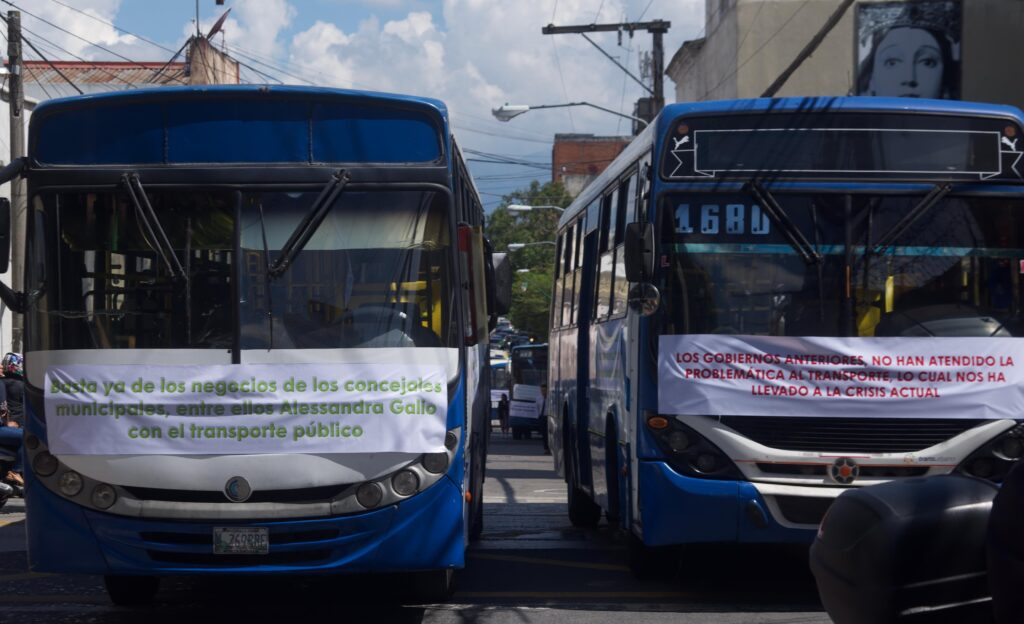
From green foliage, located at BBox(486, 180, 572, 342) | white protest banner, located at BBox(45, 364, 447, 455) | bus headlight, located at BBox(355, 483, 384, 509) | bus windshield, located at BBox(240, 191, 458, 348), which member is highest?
green foliage, located at BBox(486, 180, 572, 342)

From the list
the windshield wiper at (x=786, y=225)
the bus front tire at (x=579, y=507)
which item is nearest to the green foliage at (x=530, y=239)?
the bus front tire at (x=579, y=507)

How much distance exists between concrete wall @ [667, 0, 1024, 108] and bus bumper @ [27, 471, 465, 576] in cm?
2698

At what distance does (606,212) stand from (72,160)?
5.03m

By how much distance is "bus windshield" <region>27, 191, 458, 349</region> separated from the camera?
7684 millimetres

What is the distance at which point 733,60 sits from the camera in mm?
35188

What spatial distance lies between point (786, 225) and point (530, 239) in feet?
265

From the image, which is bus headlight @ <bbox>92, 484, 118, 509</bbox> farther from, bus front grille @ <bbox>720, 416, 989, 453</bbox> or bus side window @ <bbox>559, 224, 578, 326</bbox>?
bus side window @ <bbox>559, 224, 578, 326</bbox>

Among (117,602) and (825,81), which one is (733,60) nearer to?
(825,81)

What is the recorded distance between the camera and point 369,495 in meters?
7.62

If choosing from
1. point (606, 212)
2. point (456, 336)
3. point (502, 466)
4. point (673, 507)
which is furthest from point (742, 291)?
point (502, 466)

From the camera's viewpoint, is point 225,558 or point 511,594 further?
point 511,594

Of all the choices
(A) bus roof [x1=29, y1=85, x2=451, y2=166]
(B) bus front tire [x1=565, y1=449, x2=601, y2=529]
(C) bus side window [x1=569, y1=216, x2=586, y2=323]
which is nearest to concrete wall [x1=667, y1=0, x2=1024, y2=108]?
(C) bus side window [x1=569, y1=216, x2=586, y2=323]

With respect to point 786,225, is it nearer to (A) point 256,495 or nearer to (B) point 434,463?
(B) point 434,463

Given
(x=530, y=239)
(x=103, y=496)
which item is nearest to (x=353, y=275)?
(x=103, y=496)
